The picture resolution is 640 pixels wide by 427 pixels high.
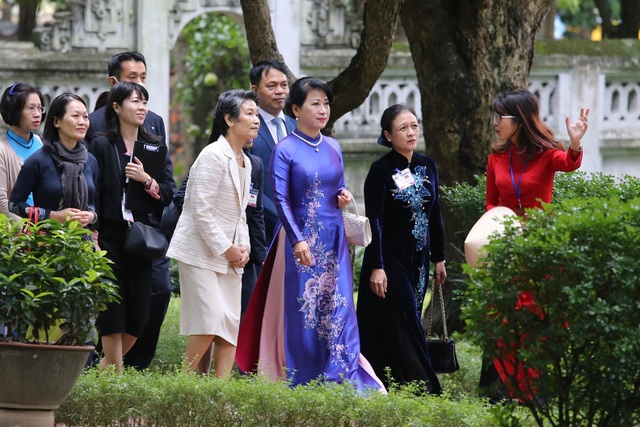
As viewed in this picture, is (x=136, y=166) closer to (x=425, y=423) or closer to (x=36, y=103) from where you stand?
(x=36, y=103)

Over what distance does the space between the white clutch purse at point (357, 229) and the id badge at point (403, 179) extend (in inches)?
13.9

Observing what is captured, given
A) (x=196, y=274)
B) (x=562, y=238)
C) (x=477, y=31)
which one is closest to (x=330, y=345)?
(x=196, y=274)

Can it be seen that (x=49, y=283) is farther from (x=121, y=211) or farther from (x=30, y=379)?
(x=121, y=211)

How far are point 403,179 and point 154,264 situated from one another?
1.89m

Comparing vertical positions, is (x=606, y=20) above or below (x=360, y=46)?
above

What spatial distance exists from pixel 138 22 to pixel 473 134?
5.43 metres

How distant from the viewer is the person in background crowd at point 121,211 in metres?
8.93

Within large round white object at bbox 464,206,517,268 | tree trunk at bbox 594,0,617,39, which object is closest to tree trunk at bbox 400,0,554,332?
large round white object at bbox 464,206,517,268

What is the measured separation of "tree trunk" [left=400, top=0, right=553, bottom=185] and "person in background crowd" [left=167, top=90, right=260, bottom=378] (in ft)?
10.5

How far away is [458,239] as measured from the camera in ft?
37.6

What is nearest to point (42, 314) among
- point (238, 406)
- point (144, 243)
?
point (238, 406)

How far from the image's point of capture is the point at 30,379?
7031 millimetres

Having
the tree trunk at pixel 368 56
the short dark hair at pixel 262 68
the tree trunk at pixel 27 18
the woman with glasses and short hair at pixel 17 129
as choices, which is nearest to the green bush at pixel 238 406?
the woman with glasses and short hair at pixel 17 129

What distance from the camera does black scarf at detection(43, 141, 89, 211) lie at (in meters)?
8.42
